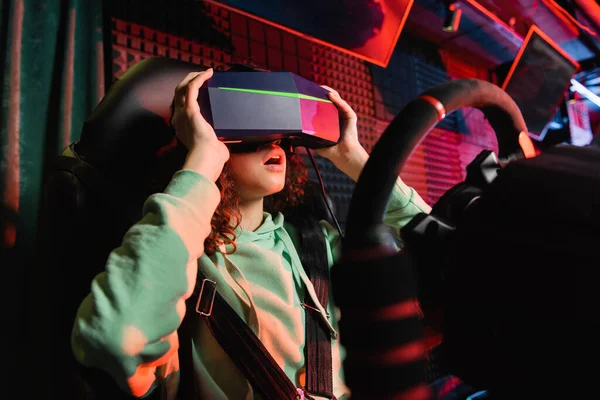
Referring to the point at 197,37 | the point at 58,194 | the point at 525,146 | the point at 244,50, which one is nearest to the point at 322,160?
the point at 244,50

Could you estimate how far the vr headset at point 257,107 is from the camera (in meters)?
0.90

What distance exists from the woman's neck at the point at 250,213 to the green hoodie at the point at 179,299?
0.12ft

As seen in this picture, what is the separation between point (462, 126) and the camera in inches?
127

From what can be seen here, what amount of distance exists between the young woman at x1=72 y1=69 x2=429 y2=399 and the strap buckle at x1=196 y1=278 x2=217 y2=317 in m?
0.05

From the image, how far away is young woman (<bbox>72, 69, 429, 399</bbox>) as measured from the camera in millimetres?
688

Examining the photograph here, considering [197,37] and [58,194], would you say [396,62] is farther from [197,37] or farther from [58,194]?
[58,194]

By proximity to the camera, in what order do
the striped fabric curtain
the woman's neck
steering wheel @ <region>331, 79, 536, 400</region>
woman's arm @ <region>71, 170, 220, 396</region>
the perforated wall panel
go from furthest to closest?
the perforated wall panel < the striped fabric curtain < the woman's neck < woman's arm @ <region>71, 170, 220, 396</region> < steering wheel @ <region>331, 79, 536, 400</region>

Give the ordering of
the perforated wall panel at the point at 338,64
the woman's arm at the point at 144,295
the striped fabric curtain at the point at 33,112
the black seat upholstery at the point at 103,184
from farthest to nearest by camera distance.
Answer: the perforated wall panel at the point at 338,64 < the striped fabric curtain at the point at 33,112 < the black seat upholstery at the point at 103,184 < the woman's arm at the point at 144,295

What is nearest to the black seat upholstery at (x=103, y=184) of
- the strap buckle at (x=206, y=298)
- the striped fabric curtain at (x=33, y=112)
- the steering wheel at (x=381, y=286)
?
the strap buckle at (x=206, y=298)

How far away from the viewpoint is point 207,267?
95 cm

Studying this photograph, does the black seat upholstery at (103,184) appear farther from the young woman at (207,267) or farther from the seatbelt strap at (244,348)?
the seatbelt strap at (244,348)

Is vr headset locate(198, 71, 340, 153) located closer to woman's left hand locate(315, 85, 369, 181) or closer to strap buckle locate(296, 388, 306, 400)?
woman's left hand locate(315, 85, 369, 181)

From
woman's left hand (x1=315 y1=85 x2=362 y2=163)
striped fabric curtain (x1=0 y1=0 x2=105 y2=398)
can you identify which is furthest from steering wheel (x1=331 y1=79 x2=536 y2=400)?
striped fabric curtain (x1=0 y1=0 x2=105 y2=398)

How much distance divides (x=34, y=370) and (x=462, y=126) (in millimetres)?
3142
